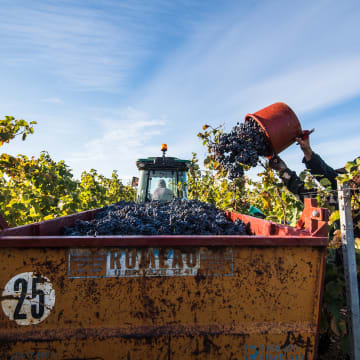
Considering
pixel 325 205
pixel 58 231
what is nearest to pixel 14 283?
pixel 58 231

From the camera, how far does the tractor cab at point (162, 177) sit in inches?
203

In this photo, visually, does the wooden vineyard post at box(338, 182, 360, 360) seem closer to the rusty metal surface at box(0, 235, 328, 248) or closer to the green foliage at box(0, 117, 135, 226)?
the rusty metal surface at box(0, 235, 328, 248)

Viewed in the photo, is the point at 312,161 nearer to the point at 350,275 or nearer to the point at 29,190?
the point at 350,275

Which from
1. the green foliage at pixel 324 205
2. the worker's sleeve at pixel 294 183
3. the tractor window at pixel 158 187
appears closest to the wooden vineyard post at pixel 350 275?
the green foliage at pixel 324 205

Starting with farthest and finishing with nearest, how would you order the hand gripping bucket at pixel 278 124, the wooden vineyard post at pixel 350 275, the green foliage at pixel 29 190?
the green foliage at pixel 29 190
the hand gripping bucket at pixel 278 124
the wooden vineyard post at pixel 350 275

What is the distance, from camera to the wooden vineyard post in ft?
6.82

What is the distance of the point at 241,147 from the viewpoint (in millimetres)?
3111

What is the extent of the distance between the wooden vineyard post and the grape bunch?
1.00 meters

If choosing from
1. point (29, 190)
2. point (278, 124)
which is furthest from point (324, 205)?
point (29, 190)

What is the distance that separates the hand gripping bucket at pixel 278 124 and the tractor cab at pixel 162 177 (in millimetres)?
2192

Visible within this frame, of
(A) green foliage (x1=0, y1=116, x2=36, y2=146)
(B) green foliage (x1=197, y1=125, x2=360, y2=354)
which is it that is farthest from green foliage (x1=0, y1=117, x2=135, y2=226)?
(B) green foliage (x1=197, y1=125, x2=360, y2=354)

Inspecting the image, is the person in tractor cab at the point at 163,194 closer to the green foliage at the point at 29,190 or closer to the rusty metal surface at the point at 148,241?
the green foliage at the point at 29,190

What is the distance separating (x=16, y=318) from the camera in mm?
1552

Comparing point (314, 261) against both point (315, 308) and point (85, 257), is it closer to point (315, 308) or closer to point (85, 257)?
point (315, 308)
